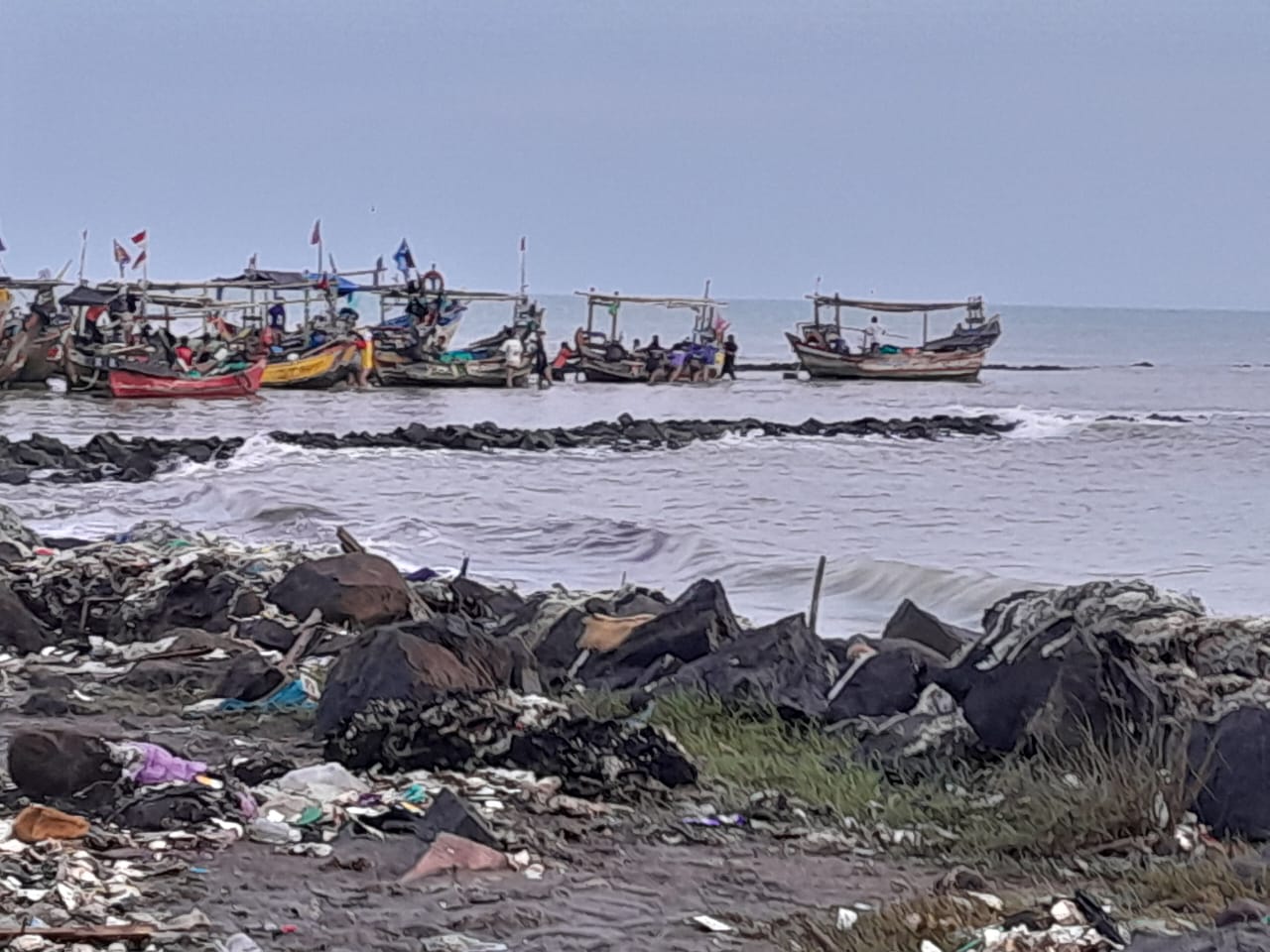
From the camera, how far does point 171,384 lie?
1417 inches

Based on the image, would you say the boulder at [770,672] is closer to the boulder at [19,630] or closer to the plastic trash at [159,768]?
the plastic trash at [159,768]

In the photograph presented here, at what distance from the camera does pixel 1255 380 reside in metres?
58.0

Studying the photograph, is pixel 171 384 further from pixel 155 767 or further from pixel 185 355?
pixel 155 767

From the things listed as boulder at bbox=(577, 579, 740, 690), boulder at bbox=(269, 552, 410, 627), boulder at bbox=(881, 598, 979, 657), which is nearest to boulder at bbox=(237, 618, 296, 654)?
boulder at bbox=(269, 552, 410, 627)

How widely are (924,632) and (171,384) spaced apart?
1162 inches

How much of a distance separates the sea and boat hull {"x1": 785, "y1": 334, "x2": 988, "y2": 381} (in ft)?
32.2

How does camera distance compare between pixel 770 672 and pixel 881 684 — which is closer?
pixel 881 684

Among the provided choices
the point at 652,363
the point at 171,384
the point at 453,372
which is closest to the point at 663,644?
the point at 171,384

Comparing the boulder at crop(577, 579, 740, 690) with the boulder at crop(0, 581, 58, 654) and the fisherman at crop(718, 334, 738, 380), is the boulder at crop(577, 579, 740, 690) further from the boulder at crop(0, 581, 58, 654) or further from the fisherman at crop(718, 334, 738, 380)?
the fisherman at crop(718, 334, 738, 380)

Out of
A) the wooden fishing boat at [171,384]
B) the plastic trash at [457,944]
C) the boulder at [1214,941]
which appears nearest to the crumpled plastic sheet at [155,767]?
the plastic trash at [457,944]

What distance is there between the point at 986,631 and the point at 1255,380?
178 feet

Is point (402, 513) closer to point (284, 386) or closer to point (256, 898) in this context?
point (256, 898)

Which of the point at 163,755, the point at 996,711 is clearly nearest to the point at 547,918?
the point at 163,755

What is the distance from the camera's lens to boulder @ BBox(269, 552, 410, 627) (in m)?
8.95
